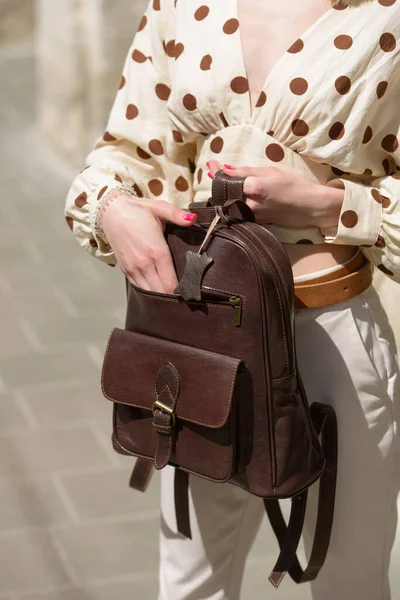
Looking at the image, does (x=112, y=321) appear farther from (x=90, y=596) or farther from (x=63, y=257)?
(x=90, y=596)

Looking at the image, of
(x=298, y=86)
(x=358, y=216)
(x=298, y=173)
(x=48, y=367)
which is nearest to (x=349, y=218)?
(x=358, y=216)

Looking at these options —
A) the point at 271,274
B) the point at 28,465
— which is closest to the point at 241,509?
the point at 271,274

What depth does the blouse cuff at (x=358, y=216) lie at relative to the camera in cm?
155

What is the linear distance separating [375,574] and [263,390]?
520 millimetres

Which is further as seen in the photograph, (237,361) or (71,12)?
(71,12)

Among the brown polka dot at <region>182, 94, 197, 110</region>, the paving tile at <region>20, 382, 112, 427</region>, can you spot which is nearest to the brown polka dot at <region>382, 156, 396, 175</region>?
the brown polka dot at <region>182, 94, 197, 110</region>

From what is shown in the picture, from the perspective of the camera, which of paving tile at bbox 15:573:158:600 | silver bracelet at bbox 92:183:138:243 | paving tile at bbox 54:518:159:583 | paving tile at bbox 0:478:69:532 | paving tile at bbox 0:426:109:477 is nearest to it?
silver bracelet at bbox 92:183:138:243

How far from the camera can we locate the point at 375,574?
5.77 feet

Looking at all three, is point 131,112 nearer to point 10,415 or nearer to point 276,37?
point 276,37

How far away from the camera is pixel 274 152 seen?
1576mm

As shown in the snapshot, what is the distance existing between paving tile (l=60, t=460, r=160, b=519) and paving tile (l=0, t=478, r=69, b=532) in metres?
0.05

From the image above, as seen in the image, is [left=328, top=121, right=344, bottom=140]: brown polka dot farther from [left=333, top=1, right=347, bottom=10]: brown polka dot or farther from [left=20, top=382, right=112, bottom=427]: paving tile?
[left=20, top=382, right=112, bottom=427]: paving tile

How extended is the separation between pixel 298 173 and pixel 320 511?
0.60 metres

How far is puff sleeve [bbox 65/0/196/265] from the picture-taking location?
1.72 meters
